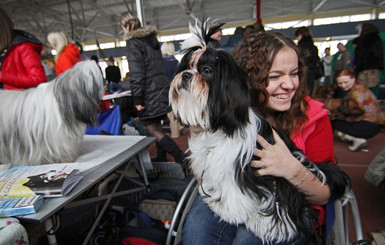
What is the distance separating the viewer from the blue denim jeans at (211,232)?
3.41 ft

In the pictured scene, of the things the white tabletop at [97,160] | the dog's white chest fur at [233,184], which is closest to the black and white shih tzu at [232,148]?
the dog's white chest fur at [233,184]

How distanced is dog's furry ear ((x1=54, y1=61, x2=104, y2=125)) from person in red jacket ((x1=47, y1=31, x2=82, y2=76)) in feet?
5.28

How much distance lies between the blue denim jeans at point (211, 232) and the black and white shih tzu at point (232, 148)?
1.7 inches

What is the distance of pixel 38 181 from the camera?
3.14ft

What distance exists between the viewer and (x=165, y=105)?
258cm

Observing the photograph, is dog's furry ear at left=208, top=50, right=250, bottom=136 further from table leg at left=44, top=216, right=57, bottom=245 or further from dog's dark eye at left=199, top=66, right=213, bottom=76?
table leg at left=44, top=216, right=57, bottom=245

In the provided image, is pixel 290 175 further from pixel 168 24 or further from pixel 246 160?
pixel 168 24

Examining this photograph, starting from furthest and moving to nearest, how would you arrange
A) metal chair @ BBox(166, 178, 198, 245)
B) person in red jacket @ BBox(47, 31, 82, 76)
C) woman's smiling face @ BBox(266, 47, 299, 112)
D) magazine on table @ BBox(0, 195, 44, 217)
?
person in red jacket @ BBox(47, 31, 82, 76) → metal chair @ BBox(166, 178, 198, 245) → woman's smiling face @ BBox(266, 47, 299, 112) → magazine on table @ BBox(0, 195, 44, 217)

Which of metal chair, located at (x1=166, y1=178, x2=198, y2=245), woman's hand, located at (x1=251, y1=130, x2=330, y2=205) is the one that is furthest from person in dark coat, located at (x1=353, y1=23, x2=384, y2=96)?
metal chair, located at (x1=166, y1=178, x2=198, y2=245)

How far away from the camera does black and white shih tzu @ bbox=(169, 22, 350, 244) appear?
2.82 ft

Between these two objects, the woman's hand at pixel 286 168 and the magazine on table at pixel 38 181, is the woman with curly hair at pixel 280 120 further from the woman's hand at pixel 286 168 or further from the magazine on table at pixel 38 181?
the magazine on table at pixel 38 181

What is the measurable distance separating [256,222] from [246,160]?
35 centimetres

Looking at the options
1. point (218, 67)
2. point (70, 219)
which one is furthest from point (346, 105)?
point (70, 219)

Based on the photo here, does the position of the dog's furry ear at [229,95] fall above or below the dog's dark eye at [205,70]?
below
